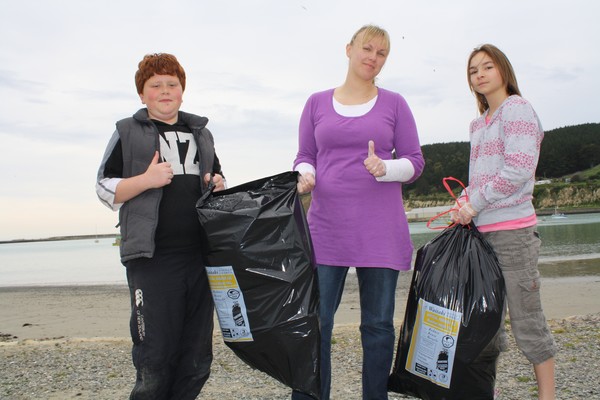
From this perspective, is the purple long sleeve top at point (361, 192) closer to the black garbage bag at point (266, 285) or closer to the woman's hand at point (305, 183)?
the woman's hand at point (305, 183)

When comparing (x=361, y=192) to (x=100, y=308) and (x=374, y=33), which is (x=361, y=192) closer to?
(x=374, y=33)

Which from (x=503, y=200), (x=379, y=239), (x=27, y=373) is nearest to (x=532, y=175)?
(x=503, y=200)

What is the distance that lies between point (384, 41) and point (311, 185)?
0.75 meters

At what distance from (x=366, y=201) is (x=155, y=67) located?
3.67 ft

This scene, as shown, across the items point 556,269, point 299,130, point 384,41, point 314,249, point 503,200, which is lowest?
point 556,269

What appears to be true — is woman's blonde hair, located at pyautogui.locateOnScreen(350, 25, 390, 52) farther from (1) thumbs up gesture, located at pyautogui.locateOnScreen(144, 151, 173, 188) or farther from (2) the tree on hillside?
(2) the tree on hillside

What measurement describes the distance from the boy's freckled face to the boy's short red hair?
0.02 metres

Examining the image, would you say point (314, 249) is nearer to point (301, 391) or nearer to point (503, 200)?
point (301, 391)

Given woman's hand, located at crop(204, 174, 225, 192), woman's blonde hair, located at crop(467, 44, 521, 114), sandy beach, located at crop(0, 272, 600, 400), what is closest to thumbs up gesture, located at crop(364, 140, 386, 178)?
woman's hand, located at crop(204, 174, 225, 192)

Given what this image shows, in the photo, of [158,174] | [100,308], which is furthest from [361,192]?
[100,308]

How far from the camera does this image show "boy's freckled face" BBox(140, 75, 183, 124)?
2.28m

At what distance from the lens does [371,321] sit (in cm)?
234

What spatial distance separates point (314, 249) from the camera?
7.95ft

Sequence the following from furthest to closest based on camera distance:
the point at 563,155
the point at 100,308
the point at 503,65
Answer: the point at 563,155 < the point at 100,308 < the point at 503,65
